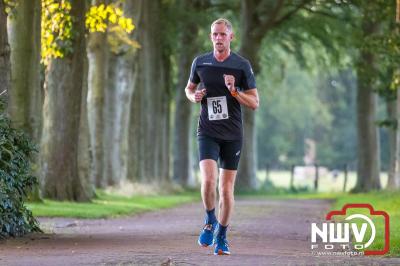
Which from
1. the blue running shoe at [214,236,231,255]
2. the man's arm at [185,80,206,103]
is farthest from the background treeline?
the blue running shoe at [214,236,231,255]

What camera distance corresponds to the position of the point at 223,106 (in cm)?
1217

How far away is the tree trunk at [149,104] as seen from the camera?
39.2 metres

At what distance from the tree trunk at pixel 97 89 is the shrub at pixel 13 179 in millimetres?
15795

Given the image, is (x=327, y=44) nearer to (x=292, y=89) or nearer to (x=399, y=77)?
(x=399, y=77)

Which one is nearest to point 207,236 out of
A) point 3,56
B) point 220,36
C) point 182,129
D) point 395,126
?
point 220,36

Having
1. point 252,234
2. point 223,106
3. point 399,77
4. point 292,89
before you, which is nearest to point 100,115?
point 399,77

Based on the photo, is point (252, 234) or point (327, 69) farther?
point (327, 69)

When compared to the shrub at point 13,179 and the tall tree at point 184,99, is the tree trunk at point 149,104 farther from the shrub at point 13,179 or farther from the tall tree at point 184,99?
the shrub at point 13,179

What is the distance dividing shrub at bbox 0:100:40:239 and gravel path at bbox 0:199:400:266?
0.26 meters

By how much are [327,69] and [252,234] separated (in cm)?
3506

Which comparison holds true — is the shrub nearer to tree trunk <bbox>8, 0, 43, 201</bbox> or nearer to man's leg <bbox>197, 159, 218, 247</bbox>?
man's leg <bbox>197, 159, 218, 247</bbox>

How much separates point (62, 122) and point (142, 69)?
14264 millimetres

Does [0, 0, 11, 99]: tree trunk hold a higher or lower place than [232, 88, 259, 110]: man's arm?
higher

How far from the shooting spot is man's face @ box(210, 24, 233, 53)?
39.5 ft
